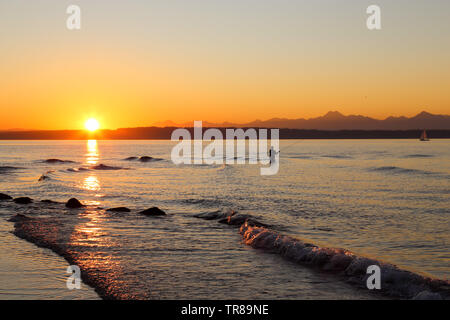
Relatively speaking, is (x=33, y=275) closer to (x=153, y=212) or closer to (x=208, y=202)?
(x=153, y=212)

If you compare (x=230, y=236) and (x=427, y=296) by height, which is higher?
(x=427, y=296)

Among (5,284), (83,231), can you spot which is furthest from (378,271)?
(83,231)

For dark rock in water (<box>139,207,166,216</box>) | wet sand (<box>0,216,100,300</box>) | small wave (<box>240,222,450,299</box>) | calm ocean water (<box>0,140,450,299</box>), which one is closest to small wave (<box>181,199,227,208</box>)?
calm ocean water (<box>0,140,450,299</box>)

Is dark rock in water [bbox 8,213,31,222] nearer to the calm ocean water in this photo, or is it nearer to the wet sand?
the calm ocean water

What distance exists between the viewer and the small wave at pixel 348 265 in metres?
9.93

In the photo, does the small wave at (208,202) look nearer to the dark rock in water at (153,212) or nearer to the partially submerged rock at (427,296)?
the dark rock in water at (153,212)

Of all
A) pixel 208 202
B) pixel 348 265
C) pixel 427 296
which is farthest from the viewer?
pixel 208 202

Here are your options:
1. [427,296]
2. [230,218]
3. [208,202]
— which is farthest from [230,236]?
[208,202]

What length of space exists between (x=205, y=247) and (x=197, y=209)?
32.8 ft

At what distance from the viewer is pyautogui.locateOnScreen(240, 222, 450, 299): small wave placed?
9.93 meters

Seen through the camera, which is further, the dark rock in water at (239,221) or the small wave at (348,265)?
the dark rock in water at (239,221)

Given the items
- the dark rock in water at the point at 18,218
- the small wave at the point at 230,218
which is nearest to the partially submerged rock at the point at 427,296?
the small wave at the point at 230,218

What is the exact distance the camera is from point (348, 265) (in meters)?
11.7

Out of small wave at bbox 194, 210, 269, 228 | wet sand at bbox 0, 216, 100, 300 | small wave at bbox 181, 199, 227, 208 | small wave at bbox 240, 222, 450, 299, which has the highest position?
wet sand at bbox 0, 216, 100, 300
